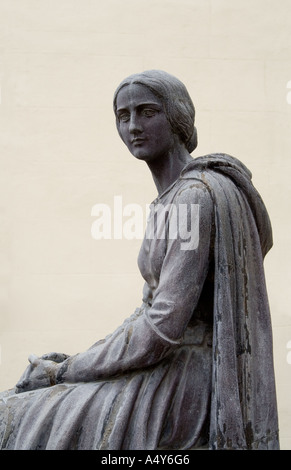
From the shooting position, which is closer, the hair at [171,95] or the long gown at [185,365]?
the long gown at [185,365]

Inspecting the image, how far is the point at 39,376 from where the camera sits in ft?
10.5

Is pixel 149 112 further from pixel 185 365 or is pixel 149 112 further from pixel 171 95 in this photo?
pixel 185 365

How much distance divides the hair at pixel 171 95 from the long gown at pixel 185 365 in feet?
0.87

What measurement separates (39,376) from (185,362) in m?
0.53

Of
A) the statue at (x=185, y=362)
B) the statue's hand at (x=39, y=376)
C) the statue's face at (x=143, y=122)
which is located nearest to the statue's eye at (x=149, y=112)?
the statue's face at (x=143, y=122)

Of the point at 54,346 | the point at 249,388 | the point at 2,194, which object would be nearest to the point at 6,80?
the point at 2,194

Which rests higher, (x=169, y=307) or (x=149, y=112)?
(x=149, y=112)

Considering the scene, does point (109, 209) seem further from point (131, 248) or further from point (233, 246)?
point (233, 246)

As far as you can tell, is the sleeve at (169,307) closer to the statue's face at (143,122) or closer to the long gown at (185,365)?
the long gown at (185,365)

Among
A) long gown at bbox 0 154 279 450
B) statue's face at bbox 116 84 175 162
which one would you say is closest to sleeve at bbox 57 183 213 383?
long gown at bbox 0 154 279 450

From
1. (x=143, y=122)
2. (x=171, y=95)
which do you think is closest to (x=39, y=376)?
(x=143, y=122)

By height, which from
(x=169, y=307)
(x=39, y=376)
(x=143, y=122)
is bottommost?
(x=39, y=376)

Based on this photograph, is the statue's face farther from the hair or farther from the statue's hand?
the statue's hand

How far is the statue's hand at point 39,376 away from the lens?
3.19 meters
